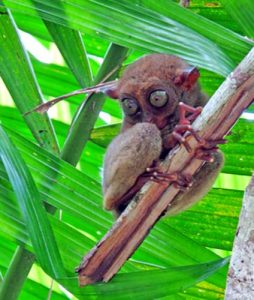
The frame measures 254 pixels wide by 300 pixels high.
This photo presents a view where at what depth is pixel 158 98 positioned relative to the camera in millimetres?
2760

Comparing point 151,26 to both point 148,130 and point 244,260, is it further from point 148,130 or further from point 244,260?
point 244,260

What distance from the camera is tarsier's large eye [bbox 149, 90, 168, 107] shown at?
275cm

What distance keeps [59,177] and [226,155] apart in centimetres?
68

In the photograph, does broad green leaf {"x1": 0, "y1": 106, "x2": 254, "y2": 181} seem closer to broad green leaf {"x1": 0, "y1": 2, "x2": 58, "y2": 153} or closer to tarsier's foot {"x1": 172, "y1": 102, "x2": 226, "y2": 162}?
broad green leaf {"x1": 0, "y1": 2, "x2": 58, "y2": 153}

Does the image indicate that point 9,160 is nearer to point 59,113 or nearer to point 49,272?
point 49,272

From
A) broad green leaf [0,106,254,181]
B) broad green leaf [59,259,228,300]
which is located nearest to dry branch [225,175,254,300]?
broad green leaf [59,259,228,300]

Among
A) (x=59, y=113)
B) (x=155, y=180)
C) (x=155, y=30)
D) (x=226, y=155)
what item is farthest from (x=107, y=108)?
(x=155, y=180)

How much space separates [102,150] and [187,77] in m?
0.71

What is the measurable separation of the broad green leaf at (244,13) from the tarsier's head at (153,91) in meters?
0.29

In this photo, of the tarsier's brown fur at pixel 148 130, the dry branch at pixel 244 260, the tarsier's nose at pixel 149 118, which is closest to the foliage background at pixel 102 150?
the tarsier's brown fur at pixel 148 130

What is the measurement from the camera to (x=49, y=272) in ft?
7.06

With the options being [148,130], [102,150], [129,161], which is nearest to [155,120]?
[148,130]

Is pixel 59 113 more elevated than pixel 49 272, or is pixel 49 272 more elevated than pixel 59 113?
pixel 59 113

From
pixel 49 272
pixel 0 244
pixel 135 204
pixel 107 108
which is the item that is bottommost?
pixel 49 272
